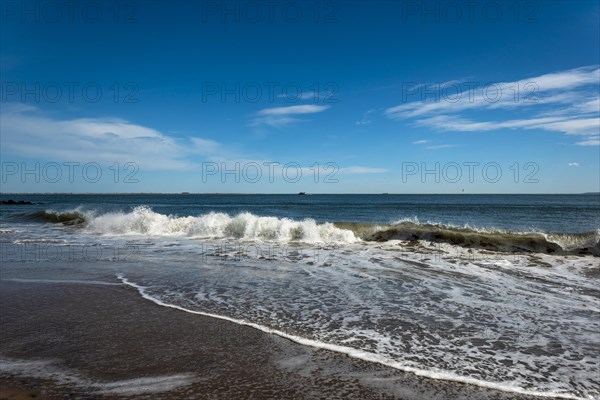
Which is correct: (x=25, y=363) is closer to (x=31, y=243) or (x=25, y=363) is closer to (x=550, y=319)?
(x=550, y=319)

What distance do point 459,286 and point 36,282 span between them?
1033cm

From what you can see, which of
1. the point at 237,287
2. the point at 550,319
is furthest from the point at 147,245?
the point at 550,319

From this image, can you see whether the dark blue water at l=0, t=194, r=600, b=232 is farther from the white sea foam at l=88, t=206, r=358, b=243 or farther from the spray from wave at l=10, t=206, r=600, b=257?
the white sea foam at l=88, t=206, r=358, b=243

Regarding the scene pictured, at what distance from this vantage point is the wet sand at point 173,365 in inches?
167

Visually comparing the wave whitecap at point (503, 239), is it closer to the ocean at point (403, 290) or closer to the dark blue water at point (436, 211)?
the ocean at point (403, 290)

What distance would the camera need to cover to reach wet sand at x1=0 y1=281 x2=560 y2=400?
4242mm

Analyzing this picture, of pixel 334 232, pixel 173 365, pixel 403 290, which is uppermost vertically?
pixel 334 232

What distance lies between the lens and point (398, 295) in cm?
872

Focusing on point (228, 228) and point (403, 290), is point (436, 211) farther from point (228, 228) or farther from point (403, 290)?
point (403, 290)

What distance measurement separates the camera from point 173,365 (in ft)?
15.9

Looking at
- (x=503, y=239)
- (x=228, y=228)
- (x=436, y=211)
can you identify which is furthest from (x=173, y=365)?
(x=436, y=211)

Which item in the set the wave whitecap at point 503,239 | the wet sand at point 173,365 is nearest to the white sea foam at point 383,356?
the wet sand at point 173,365

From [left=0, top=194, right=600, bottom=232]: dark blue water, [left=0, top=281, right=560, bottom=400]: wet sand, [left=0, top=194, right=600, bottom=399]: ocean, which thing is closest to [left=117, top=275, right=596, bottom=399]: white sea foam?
[left=0, top=194, right=600, bottom=399]: ocean

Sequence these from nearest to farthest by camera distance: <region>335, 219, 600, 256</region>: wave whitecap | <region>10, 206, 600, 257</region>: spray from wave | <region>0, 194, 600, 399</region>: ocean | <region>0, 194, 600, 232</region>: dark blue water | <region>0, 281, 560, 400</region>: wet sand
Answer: <region>0, 281, 560, 400</region>: wet sand
<region>0, 194, 600, 399</region>: ocean
<region>335, 219, 600, 256</region>: wave whitecap
<region>10, 206, 600, 257</region>: spray from wave
<region>0, 194, 600, 232</region>: dark blue water
